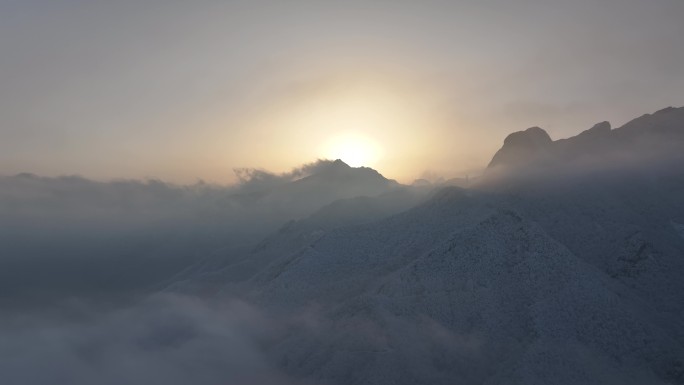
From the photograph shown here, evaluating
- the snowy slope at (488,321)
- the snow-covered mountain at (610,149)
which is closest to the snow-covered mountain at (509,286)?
the snowy slope at (488,321)

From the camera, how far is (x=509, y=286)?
118 m

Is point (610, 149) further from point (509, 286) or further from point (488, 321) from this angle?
point (488, 321)

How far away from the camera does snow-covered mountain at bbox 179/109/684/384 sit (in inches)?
4006

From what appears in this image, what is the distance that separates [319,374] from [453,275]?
38293 millimetres

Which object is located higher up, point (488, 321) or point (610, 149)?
point (610, 149)

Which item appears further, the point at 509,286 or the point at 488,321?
the point at 509,286

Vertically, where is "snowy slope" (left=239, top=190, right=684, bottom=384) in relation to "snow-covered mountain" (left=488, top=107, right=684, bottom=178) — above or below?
below

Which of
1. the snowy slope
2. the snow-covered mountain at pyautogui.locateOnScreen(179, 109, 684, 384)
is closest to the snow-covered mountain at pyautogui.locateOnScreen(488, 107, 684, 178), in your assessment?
the snow-covered mountain at pyautogui.locateOnScreen(179, 109, 684, 384)

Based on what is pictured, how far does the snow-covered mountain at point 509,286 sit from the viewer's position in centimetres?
10175

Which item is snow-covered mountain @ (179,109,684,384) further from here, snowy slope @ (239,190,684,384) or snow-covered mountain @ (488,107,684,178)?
snow-covered mountain @ (488,107,684,178)

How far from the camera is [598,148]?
610ft

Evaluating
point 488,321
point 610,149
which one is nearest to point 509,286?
point 488,321

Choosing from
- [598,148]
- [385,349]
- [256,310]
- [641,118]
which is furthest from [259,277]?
[641,118]

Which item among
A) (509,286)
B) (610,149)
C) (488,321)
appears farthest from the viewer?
(610,149)
